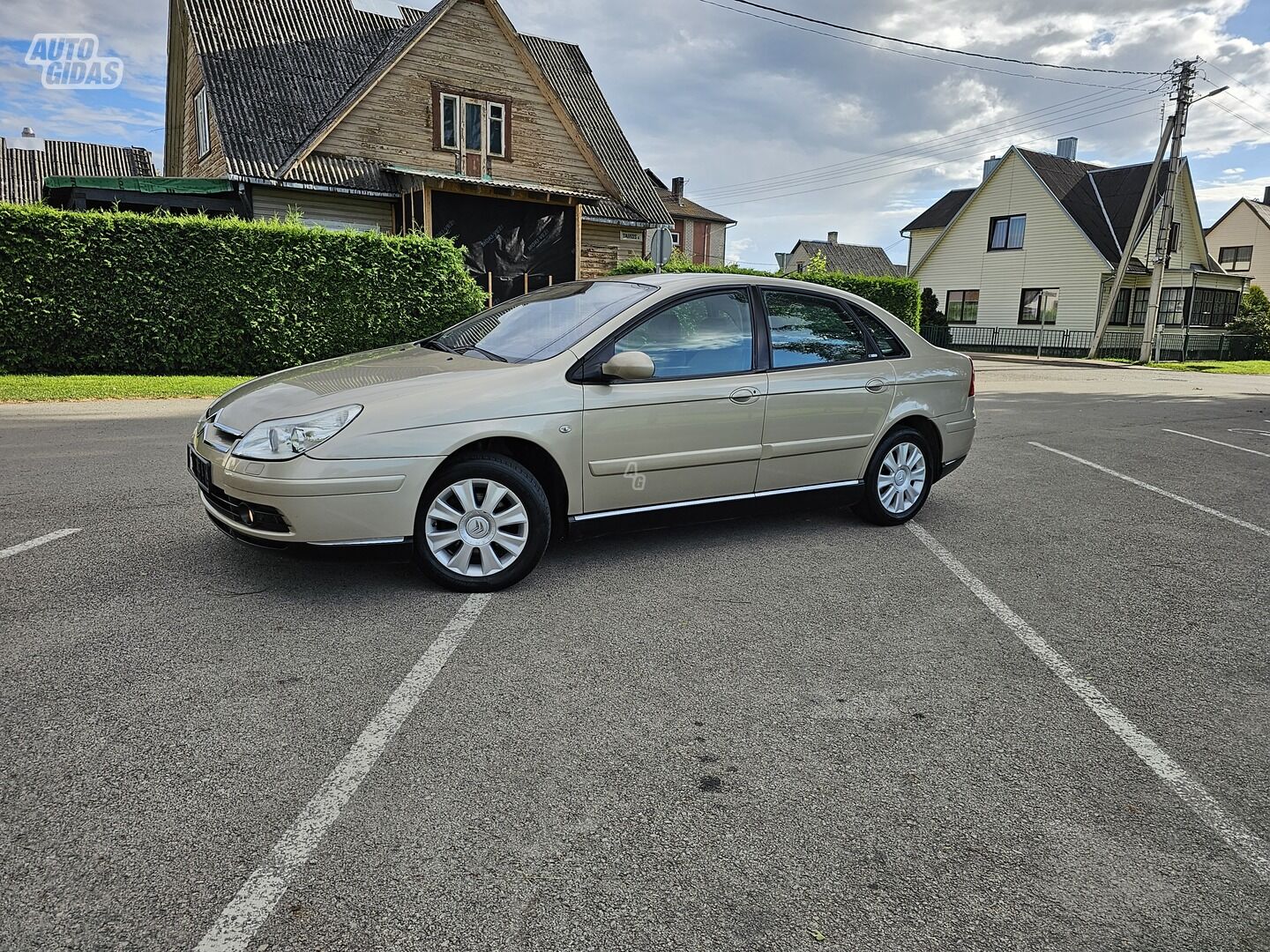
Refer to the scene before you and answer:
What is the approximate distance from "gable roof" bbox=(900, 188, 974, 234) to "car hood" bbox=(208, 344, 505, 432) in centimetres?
4724

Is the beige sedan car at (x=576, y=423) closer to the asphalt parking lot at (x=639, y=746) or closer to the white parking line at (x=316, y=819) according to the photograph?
the asphalt parking lot at (x=639, y=746)

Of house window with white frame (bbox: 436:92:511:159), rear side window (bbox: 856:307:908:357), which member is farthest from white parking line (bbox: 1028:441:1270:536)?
house window with white frame (bbox: 436:92:511:159)

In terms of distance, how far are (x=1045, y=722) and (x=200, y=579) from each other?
416 cm

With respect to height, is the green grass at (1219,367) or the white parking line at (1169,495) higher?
the green grass at (1219,367)

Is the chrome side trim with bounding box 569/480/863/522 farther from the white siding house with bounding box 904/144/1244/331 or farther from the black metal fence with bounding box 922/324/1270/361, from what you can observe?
the white siding house with bounding box 904/144/1244/331

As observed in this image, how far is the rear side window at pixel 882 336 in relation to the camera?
6.21m

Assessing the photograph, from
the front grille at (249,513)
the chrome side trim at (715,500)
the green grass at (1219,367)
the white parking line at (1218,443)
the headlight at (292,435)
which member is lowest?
the white parking line at (1218,443)

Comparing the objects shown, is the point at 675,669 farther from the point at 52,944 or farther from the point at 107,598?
the point at 107,598

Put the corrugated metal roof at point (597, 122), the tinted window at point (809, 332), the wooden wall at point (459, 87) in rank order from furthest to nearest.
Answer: the corrugated metal roof at point (597, 122) < the wooden wall at point (459, 87) < the tinted window at point (809, 332)

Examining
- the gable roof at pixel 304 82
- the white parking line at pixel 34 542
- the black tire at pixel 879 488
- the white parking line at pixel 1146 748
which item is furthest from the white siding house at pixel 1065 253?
the white parking line at pixel 34 542

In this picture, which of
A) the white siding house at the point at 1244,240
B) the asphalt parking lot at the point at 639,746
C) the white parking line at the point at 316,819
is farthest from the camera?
the white siding house at the point at 1244,240

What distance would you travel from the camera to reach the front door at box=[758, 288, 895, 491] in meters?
5.58

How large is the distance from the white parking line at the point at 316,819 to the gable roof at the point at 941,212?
48.8m

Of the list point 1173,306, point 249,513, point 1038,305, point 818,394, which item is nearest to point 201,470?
point 249,513
